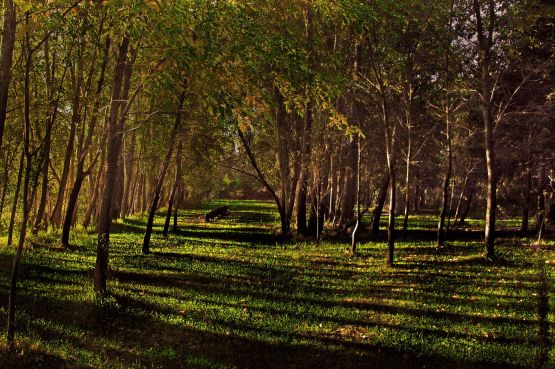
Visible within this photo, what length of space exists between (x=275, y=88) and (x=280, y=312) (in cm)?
1500

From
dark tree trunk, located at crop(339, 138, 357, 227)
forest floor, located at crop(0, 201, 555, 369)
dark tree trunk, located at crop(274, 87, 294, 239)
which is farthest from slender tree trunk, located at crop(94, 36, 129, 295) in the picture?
dark tree trunk, located at crop(339, 138, 357, 227)

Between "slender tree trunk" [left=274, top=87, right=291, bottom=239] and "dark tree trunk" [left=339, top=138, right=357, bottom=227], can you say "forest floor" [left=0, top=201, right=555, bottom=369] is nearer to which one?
"slender tree trunk" [left=274, top=87, right=291, bottom=239]

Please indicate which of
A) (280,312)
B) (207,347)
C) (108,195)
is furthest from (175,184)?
(207,347)

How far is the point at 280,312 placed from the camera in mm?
10875

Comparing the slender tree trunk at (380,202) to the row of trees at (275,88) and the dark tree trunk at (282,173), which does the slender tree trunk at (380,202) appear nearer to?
the row of trees at (275,88)

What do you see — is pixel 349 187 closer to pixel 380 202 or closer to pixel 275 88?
pixel 380 202

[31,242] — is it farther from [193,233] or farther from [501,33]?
[501,33]

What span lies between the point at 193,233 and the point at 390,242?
15.8m

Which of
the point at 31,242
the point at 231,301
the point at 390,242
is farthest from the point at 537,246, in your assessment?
the point at 31,242

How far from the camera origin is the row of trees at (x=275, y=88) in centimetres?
646

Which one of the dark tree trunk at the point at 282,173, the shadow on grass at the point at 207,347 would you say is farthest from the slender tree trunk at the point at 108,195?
the dark tree trunk at the point at 282,173

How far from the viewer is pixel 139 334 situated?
30.0 feet

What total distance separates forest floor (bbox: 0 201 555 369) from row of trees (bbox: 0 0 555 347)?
50.3 inches

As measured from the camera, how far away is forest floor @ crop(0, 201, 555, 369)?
809 centimetres
